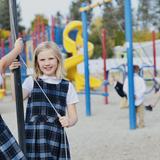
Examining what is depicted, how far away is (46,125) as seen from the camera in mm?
2844

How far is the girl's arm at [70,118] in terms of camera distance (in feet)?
8.99

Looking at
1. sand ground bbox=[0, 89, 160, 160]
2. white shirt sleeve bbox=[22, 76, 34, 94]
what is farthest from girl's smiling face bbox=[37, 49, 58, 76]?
sand ground bbox=[0, 89, 160, 160]

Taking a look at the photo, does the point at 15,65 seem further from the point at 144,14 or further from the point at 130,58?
the point at 144,14

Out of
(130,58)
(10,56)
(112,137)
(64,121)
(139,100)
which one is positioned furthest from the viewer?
(139,100)

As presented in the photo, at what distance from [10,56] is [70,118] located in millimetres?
640

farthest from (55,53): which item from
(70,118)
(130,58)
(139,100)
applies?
(139,100)

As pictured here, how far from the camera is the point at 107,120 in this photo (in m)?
7.57

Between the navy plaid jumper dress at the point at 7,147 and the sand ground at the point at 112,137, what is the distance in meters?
2.31

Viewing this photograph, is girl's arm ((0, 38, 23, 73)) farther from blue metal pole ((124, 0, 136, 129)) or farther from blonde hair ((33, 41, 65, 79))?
blue metal pole ((124, 0, 136, 129))

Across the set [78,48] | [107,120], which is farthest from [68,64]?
[107,120]

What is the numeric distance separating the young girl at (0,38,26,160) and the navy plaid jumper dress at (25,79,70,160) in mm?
359

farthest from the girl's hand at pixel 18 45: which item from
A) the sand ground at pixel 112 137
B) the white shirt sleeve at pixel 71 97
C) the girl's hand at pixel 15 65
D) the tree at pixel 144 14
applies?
the tree at pixel 144 14

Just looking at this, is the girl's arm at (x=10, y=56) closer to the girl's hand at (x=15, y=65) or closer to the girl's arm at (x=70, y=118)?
the girl's hand at (x=15, y=65)

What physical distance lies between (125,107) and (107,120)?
1.90 metres
